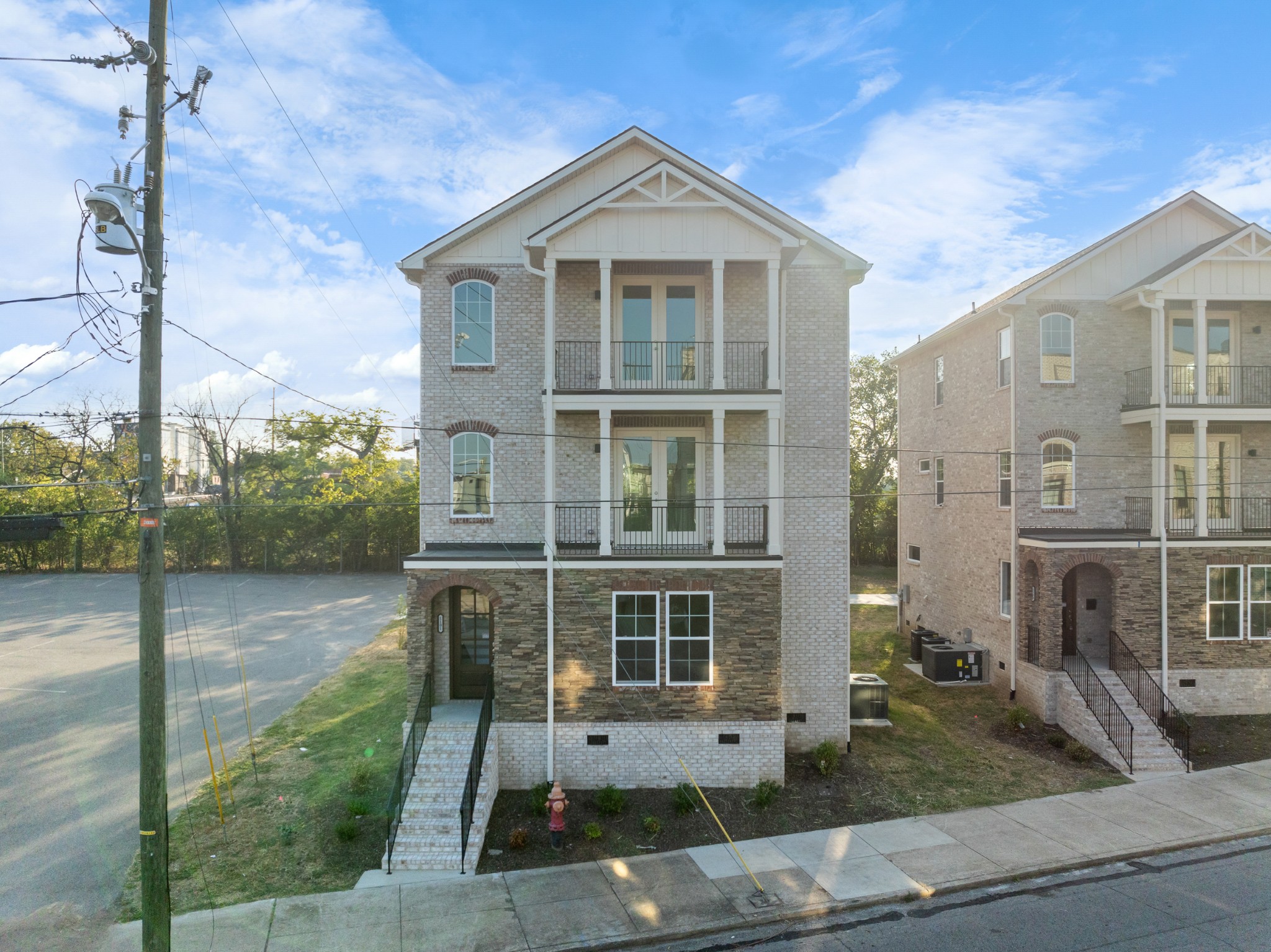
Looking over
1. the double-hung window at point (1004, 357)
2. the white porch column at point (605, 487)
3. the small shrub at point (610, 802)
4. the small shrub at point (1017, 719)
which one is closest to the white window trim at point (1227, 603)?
the small shrub at point (1017, 719)

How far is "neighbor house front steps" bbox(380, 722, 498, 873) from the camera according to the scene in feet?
32.2

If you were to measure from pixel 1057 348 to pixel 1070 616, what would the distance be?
6450mm

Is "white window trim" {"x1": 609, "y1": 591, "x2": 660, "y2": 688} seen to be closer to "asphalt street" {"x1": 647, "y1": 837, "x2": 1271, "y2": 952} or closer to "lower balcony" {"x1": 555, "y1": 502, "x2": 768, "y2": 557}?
"lower balcony" {"x1": 555, "y1": 502, "x2": 768, "y2": 557}

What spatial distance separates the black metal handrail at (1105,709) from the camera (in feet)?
43.9

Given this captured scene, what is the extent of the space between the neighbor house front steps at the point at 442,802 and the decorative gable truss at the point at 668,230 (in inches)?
337

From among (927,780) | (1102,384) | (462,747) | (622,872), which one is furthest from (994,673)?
(462,747)

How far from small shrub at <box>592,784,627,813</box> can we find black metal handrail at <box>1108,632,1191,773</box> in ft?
35.2

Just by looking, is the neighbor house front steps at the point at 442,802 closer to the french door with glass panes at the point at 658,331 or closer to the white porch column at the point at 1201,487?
the french door with glass panes at the point at 658,331

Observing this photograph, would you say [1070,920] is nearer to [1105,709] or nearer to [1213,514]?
[1105,709]

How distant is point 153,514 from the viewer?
7438 mm

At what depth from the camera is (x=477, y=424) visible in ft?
44.1

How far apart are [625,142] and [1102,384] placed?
12.5m

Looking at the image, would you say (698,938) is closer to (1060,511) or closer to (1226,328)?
(1060,511)

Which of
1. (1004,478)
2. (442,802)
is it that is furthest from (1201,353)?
(442,802)
